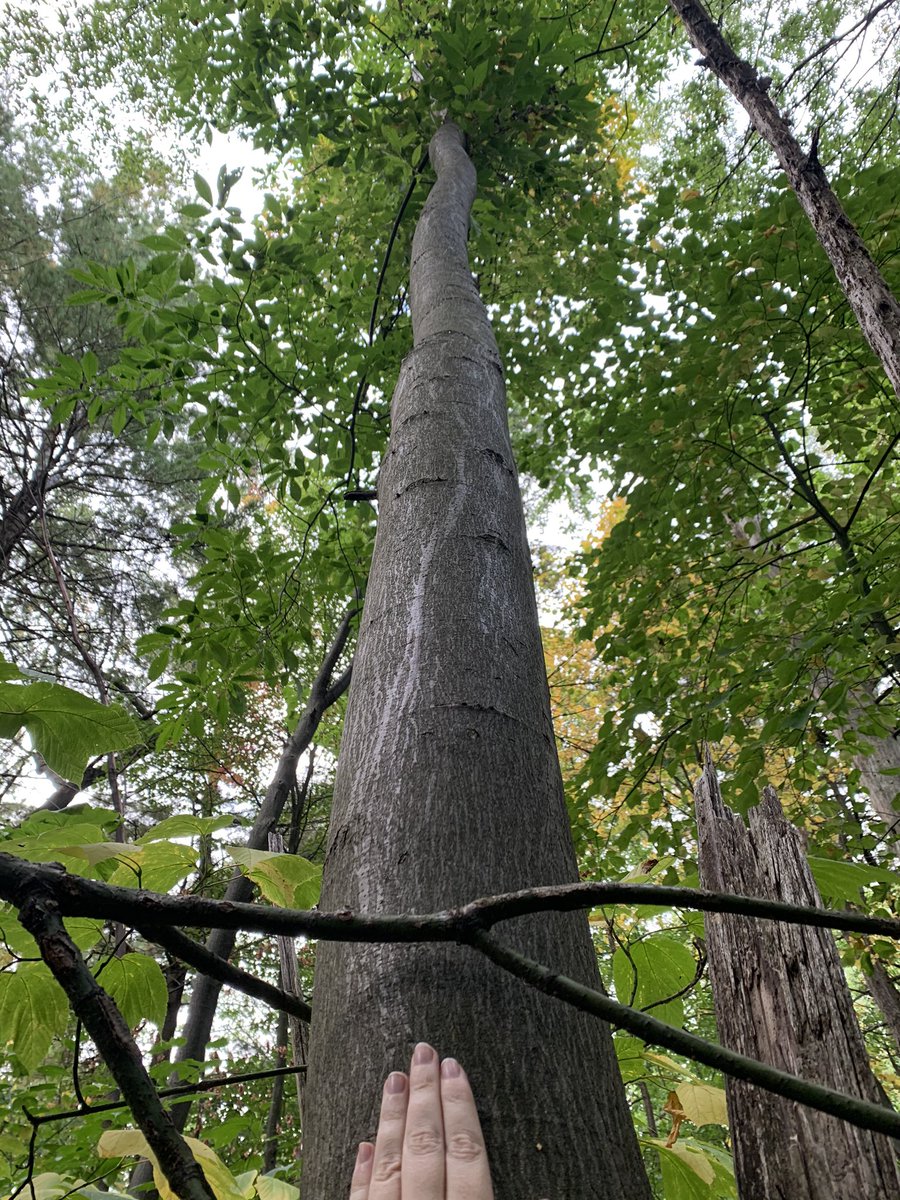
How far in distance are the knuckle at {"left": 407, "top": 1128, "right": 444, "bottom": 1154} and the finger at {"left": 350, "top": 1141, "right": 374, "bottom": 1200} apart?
5cm

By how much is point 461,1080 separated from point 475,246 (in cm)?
516

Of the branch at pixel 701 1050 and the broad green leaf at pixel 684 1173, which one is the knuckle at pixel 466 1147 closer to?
the branch at pixel 701 1050

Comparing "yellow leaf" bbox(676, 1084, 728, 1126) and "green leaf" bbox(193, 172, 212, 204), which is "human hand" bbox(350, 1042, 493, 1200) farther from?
"green leaf" bbox(193, 172, 212, 204)

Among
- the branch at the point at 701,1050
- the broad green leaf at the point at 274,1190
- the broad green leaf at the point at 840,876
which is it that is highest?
the broad green leaf at the point at 840,876

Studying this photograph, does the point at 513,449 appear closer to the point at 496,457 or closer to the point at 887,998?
the point at 496,457

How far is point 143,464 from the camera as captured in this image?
10.2m

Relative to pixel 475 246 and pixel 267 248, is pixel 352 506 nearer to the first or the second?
pixel 267 248

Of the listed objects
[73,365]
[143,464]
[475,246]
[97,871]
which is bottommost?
[97,871]

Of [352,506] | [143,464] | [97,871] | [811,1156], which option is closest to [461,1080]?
[811,1156]

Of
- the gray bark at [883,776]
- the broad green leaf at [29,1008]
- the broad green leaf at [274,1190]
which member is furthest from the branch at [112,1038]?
the gray bark at [883,776]

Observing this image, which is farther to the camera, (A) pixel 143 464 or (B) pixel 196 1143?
(A) pixel 143 464

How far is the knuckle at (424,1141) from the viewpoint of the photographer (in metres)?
0.61

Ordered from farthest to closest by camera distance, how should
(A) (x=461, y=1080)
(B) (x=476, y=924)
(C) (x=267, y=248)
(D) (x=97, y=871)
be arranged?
1. (C) (x=267, y=248)
2. (D) (x=97, y=871)
3. (A) (x=461, y=1080)
4. (B) (x=476, y=924)

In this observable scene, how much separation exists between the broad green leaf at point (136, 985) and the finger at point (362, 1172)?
0.75m
